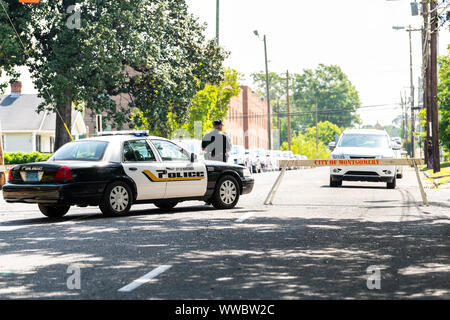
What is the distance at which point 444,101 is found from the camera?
44.3 meters

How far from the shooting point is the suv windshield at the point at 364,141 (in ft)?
85.7

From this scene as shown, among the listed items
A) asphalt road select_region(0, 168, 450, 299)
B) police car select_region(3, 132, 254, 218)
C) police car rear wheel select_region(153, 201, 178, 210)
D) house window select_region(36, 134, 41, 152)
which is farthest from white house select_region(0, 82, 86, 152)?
asphalt road select_region(0, 168, 450, 299)

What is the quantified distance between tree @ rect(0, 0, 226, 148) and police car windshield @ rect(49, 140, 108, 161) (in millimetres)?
18982

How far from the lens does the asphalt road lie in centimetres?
684

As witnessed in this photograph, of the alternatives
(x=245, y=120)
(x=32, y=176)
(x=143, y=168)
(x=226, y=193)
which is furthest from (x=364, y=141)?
(x=245, y=120)

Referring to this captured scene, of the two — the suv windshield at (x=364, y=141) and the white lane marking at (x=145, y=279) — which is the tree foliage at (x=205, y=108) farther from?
the white lane marking at (x=145, y=279)

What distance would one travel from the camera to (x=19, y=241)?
Result: 10.5 metres

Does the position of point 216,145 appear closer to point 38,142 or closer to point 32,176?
point 32,176

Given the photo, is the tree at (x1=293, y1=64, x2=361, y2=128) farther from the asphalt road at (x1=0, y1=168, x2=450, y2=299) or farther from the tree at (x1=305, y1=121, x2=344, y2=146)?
the asphalt road at (x1=0, y1=168, x2=450, y2=299)

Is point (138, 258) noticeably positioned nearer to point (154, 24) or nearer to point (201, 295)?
point (201, 295)

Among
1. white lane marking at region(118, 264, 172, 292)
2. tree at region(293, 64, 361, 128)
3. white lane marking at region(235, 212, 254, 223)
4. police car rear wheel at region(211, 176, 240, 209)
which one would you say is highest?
tree at region(293, 64, 361, 128)

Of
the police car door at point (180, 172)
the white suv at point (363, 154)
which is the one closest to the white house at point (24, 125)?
the white suv at point (363, 154)

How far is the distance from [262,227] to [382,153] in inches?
538
